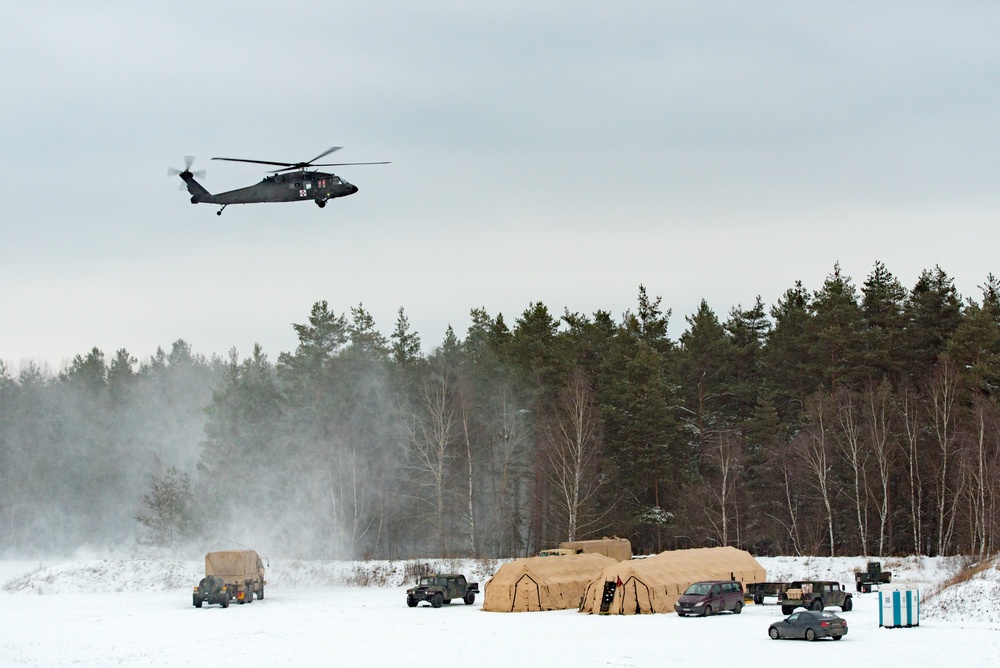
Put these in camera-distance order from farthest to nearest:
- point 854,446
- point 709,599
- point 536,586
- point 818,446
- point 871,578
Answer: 1. point 818,446
2. point 854,446
3. point 871,578
4. point 536,586
5. point 709,599

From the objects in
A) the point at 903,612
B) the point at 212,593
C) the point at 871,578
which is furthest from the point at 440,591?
the point at 903,612

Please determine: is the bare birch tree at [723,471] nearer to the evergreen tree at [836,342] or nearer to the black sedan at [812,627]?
the evergreen tree at [836,342]

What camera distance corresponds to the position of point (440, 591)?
4712cm

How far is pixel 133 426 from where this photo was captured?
100 metres

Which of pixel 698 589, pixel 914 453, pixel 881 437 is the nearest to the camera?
pixel 698 589

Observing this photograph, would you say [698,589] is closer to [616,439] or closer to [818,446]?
[818,446]

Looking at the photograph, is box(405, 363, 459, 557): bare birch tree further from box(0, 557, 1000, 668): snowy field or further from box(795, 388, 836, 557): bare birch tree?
box(795, 388, 836, 557): bare birch tree

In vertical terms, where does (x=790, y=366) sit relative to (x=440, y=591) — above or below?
above

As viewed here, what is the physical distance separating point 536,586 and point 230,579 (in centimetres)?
1650

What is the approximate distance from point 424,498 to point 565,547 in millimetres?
20873

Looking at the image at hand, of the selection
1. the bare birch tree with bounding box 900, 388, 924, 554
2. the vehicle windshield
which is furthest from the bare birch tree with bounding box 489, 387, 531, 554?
the vehicle windshield

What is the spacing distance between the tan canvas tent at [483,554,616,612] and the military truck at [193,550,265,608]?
1344 centimetres

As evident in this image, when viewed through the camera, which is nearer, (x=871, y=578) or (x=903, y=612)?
(x=903, y=612)

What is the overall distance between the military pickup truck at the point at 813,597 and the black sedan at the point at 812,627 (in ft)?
21.4
